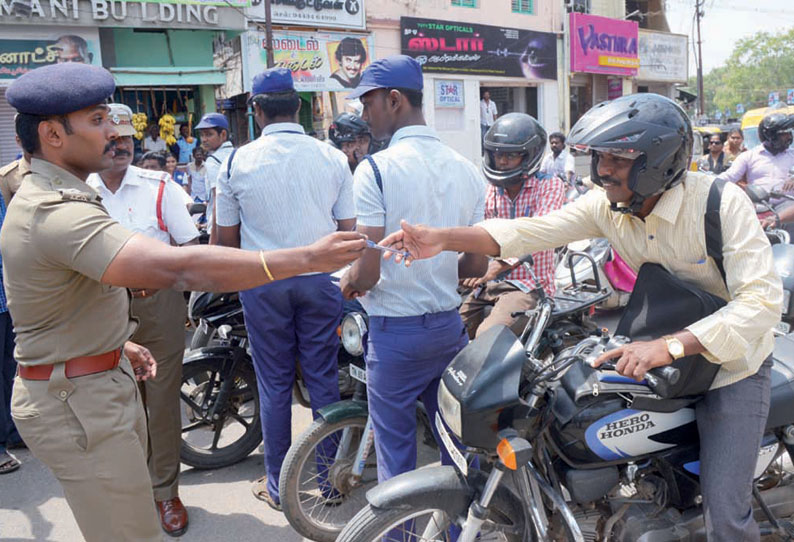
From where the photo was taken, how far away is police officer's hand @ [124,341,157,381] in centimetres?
248

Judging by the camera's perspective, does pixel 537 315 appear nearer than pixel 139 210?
Yes

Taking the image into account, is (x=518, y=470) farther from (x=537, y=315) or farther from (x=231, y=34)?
(x=231, y=34)

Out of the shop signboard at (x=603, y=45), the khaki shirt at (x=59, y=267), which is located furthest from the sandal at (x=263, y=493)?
the shop signboard at (x=603, y=45)

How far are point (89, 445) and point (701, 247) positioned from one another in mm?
2061

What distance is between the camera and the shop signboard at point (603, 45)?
20609 mm

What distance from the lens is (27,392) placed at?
2.02 metres

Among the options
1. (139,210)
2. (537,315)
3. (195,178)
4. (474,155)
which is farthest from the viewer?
(474,155)

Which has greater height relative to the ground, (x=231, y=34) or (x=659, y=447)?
(x=231, y=34)

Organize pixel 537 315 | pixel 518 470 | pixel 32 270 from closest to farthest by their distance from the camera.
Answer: pixel 32 270 → pixel 518 470 → pixel 537 315

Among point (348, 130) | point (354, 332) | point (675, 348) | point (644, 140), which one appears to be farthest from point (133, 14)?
point (675, 348)

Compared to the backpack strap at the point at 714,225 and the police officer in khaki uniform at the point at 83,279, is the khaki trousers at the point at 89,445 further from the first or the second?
the backpack strap at the point at 714,225

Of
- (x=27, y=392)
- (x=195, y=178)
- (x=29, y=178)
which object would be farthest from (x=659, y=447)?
(x=195, y=178)

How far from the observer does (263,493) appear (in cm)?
359

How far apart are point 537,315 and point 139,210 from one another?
2048mm
